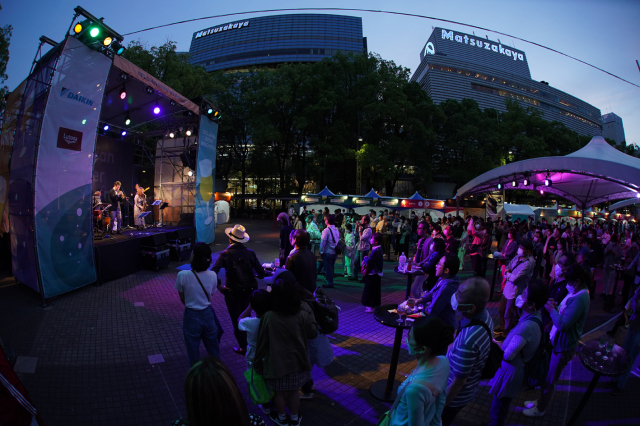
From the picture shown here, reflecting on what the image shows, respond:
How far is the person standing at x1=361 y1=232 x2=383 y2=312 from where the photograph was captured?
20.0 ft

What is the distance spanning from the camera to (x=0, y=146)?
26.9ft

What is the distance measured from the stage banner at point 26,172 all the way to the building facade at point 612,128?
10451 cm

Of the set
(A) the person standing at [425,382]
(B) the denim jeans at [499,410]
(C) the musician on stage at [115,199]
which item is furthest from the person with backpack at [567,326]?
(C) the musician on stage at [115,199]

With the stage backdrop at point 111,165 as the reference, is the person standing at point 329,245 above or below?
below

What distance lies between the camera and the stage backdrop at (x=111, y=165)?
14188 millimetres

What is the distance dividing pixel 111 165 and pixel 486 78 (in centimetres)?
6220

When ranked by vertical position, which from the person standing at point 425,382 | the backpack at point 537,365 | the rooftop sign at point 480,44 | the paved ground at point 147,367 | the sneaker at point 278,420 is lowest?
the paved ground at point 147,367

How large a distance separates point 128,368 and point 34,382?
3.23 feet

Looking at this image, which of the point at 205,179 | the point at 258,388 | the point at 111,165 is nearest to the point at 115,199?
the point at 205,179

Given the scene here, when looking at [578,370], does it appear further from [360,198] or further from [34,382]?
[360,198]

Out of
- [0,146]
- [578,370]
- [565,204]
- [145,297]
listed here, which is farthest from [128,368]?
[565,204]

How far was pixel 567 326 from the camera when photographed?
10.8 feet

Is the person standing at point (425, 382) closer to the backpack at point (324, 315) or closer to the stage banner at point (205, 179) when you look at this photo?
the backpack at point (324, 315)

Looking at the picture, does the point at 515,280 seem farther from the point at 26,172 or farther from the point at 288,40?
the point at 288,40
